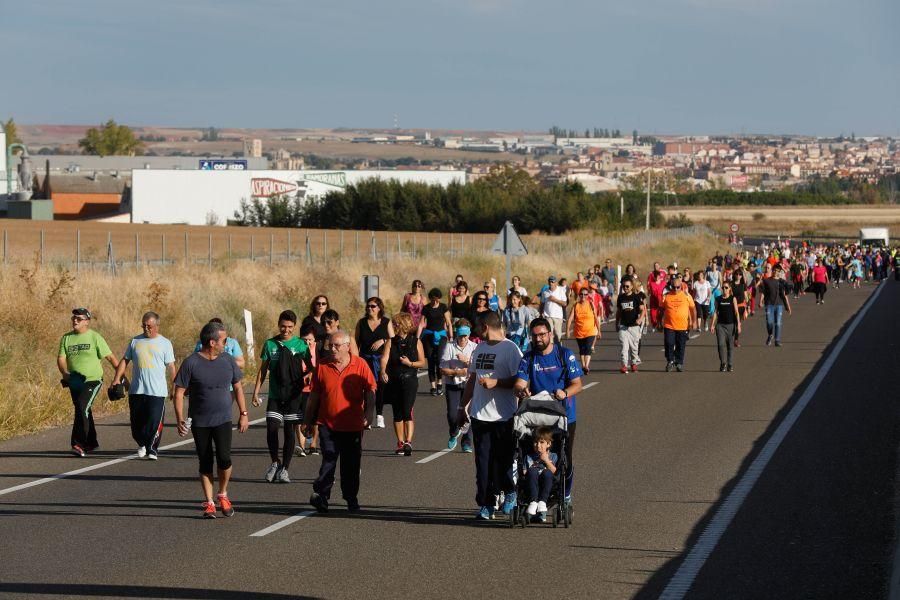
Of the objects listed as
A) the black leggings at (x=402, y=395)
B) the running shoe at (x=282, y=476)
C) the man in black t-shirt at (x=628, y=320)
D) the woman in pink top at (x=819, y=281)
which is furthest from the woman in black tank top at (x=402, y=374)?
the woman in pink top at (x=819, y=281)

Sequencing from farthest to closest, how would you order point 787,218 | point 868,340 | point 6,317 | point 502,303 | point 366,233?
point 787,218
point 366,233
point 502,303
point 868,340
point 6,317

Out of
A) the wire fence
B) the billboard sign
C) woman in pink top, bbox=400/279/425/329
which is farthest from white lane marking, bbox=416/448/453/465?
the billboard sign

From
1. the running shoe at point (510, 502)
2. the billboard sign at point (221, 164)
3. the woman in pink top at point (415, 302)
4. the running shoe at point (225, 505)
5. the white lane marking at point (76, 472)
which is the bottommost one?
the white lane marking at point (76, 472)

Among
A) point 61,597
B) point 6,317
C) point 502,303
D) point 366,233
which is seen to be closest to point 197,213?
point 366,233

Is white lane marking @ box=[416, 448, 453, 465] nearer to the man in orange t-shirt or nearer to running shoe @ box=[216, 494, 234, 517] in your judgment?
running shoe @ box=[216, 494, 234, 517]

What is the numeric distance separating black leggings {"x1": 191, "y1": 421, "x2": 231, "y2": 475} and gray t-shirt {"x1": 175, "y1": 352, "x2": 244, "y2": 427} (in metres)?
0.05

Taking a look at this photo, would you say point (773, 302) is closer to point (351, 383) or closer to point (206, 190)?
point (351, 383)

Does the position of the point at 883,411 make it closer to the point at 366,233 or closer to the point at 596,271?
the point at 596,271

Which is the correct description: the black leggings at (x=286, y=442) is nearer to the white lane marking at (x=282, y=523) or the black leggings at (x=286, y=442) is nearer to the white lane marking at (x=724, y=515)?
Answer: the white lane marking at (x=282, y=523)

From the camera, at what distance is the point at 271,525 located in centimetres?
1088

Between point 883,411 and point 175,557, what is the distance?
11898mm

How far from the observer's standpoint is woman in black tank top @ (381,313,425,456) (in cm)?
1503

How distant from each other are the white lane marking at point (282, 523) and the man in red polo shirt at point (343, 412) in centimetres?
11

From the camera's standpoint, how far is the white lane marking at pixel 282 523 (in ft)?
34.5
